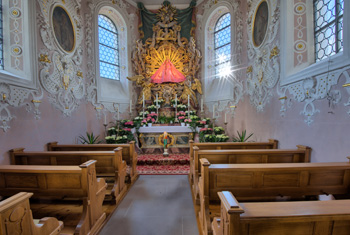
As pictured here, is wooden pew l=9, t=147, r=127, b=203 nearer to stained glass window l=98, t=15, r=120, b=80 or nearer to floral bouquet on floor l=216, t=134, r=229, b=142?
floral bouquet on floor l=216, t=134, r=229, b=142

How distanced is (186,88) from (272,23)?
434cm

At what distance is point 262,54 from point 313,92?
2.15m

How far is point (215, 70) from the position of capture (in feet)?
25.4

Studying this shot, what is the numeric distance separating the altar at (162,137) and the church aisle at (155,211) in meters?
2.25

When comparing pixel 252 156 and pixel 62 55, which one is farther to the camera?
pixel 62 55

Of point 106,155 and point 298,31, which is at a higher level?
point 298,31

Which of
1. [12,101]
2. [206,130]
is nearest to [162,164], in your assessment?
[206,130]

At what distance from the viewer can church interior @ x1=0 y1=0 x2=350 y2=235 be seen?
2.08 metres

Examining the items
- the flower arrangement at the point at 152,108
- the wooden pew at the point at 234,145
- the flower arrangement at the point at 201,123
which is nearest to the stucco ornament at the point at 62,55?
the flower arrangement at the point at 152,108

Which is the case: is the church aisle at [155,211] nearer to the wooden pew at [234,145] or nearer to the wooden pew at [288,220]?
the wooden pew at [234,145]

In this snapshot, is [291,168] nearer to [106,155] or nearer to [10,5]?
[106,155]

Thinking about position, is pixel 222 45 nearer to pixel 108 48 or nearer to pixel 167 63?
pixel 167 63

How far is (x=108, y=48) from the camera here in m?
7.55

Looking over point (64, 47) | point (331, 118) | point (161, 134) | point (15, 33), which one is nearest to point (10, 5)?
point (15, 33)
